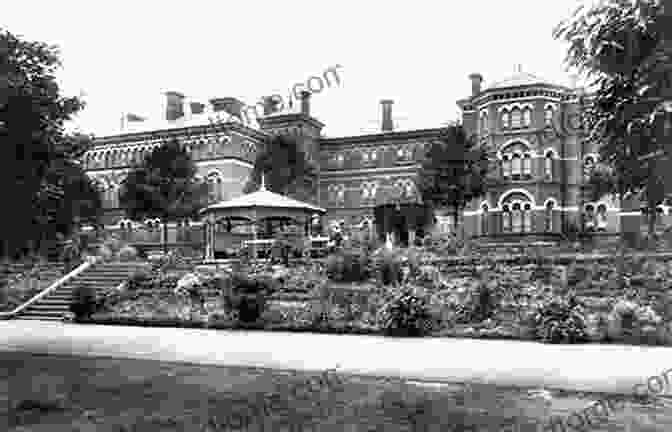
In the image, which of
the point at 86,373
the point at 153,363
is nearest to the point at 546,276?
the point at 153,363

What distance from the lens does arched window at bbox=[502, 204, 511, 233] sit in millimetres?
38941

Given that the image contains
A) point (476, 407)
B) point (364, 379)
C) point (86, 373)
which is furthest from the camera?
point (86, 373)

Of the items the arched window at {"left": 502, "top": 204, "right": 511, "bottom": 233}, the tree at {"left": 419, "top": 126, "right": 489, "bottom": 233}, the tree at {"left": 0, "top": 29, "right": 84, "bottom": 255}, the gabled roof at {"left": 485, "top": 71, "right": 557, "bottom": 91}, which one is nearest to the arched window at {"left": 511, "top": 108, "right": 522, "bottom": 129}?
the gabled roof at {"left": 485, "top": 71, "right": 557, "bottom": 91}

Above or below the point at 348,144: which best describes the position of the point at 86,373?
below

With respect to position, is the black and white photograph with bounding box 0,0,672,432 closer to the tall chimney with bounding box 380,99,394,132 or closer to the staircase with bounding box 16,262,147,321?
the staircase with bounding box 16,262,147,321

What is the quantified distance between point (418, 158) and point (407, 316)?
3713cm

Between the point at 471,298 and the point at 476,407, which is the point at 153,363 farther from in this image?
the point at 471,298

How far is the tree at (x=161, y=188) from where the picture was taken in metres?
34.3

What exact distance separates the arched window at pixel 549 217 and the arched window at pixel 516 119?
5481mm

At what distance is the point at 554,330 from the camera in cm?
1106

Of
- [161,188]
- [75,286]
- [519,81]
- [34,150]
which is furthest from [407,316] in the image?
[519,81]

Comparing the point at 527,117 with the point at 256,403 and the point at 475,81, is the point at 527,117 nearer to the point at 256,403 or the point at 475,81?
the point at 475,81

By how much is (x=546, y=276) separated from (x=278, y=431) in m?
12.0

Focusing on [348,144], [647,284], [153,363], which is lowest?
[153,363]
